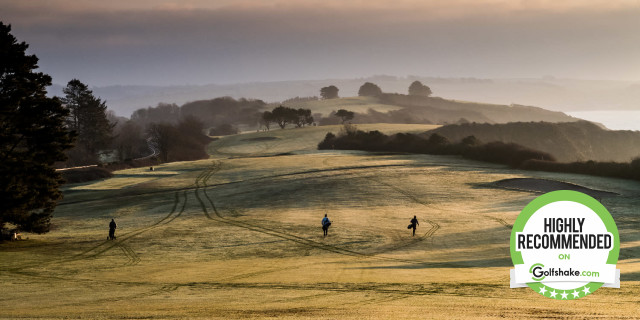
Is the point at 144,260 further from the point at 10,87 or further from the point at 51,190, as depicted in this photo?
the point at 10,87

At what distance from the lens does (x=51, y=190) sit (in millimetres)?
46406

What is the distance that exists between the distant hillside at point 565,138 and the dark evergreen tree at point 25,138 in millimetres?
100308

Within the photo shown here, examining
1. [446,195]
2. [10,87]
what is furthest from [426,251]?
[10,87]

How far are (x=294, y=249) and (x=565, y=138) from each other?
111869 mm

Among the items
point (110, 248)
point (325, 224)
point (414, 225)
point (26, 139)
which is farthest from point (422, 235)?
point (26, 139)

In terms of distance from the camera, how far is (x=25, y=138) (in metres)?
46.1

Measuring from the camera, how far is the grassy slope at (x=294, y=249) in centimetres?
2365

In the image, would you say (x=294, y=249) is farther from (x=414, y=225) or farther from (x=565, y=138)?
(x=565, y=138)

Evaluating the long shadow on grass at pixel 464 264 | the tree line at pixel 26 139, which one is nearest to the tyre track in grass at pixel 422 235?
the long shadow on grass at pixel 464 264

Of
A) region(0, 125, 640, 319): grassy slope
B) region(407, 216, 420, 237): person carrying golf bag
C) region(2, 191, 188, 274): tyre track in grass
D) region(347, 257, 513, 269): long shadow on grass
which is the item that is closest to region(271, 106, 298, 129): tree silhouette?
region(0, 125, 640, 319): grassy slope

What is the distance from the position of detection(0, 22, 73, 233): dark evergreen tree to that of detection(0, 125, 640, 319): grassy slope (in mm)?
3784

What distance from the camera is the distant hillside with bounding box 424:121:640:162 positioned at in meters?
134

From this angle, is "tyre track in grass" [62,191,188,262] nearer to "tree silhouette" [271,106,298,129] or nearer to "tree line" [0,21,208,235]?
"tree line" [0,21,208,235]

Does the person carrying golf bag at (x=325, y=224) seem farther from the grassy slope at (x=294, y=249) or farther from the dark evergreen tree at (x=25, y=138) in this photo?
the dark evergreen tree at (x=25, y=138)
